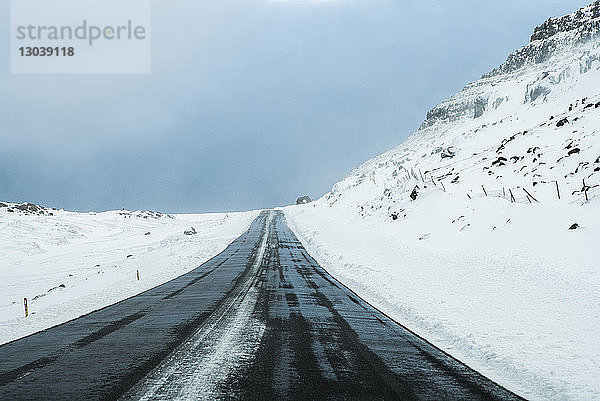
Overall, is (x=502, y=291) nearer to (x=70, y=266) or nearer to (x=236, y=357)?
(x=236, y=357)

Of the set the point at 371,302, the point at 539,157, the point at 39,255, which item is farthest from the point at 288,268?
the point at 39,255

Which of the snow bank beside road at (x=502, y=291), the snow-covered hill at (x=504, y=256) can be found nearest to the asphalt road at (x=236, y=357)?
the snow bank beside road at (x=502, y=291)

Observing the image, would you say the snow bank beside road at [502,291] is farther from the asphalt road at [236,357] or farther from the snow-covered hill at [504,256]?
the asphalt road at [236,357]

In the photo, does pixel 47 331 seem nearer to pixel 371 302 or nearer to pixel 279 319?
pixel 279 319

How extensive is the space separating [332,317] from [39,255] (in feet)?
95.7

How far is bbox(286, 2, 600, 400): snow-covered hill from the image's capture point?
577 centimetres

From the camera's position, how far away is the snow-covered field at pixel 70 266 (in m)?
10.6

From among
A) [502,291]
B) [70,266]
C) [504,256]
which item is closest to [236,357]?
[502,291]

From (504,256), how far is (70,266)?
885 inches

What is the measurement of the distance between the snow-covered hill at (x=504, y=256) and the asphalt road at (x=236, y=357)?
82 cm

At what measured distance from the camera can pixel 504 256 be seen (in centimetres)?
1185

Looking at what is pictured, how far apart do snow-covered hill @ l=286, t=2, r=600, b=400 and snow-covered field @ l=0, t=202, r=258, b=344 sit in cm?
695

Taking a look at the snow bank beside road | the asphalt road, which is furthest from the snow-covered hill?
the asphalt road

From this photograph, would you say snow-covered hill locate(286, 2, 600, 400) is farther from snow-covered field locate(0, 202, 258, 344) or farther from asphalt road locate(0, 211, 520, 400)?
snow-covered field locate(0, 202, 258, 344)
